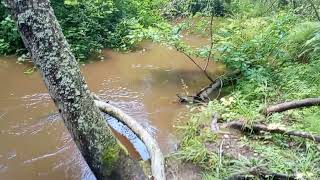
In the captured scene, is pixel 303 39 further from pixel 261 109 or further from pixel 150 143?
pixel 150 143

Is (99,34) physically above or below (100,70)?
above

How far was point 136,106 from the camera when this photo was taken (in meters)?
5.56

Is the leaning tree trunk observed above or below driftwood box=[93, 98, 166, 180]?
above

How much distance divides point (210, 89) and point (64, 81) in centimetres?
335

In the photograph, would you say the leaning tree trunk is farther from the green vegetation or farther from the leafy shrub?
the leafy shrub

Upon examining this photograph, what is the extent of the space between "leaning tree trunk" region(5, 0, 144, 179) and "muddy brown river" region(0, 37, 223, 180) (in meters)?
0.82

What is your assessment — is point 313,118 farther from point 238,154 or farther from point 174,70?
point 174,70

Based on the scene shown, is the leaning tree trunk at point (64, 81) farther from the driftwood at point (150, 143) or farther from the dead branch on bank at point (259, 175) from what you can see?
the dead branch on bank at point (259, 175)

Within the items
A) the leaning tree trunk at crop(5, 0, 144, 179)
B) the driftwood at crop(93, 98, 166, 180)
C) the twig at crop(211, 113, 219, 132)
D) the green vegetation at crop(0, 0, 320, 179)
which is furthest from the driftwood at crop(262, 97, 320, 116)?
the leaning tree trunk at crop(5, 0, 144, 179)

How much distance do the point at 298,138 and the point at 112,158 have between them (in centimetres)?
185

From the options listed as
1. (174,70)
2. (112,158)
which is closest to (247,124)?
(112,158)

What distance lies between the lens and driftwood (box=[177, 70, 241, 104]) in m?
5.59

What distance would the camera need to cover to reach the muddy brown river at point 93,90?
4098mm

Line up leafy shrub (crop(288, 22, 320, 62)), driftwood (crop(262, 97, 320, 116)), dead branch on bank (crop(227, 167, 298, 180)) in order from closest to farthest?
dead branch on bank (crop(227, 167, 298, 180)), driftwood (crop(262, 97, 320, 116)), leafy shrub (crop(288, 22, 320, 62))
